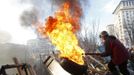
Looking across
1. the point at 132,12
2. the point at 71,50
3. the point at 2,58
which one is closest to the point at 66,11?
the point at 71,50

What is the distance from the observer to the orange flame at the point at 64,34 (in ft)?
34.3

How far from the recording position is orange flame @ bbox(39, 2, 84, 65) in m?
10.4

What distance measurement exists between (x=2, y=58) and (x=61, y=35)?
4390 cm

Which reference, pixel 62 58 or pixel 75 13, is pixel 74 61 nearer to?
pixel 62 58

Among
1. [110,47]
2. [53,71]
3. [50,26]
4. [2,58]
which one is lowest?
[2,58]

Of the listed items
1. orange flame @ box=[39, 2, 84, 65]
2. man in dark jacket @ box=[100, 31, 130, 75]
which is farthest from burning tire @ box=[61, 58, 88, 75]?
man in dark jacket @ box=[100, 31, 130, 75]

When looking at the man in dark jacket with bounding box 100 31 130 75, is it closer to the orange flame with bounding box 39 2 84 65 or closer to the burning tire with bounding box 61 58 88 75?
the burning tire with bounding box 61 58 88 75

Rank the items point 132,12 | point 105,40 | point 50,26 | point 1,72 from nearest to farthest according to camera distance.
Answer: point 1,72 < point 105,40 < point 50,26 < point 132,12

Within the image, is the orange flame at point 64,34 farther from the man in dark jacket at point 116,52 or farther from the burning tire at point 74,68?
the man in dark jacket at point 116,52

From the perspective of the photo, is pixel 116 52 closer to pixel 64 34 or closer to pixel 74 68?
pixel 74 68

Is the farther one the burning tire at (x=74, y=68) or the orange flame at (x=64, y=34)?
the orange flame at (x=64, y=34)

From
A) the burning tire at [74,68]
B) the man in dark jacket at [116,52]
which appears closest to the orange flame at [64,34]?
the burning tire at [74,68]

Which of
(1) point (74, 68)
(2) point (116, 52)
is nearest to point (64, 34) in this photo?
(1) point (74, 68)

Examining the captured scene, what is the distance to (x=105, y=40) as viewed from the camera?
30.8 ft
